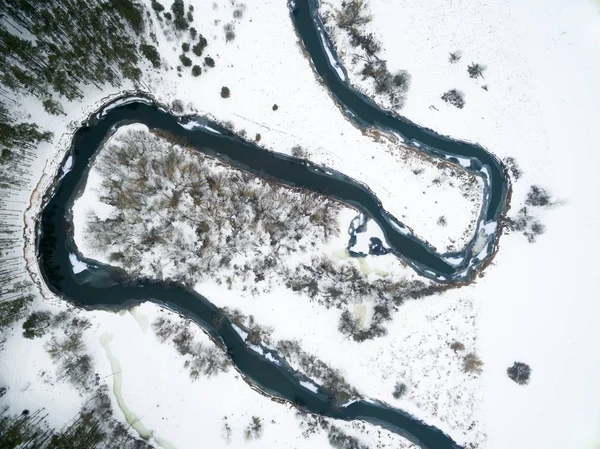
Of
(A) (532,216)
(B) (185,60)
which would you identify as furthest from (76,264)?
(A) (532,216)

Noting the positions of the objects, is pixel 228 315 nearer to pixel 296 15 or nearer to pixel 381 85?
pixel 381 85

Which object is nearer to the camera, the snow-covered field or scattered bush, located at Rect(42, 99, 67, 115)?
scattered bush, located at Rect(42, 99, 67, 115)

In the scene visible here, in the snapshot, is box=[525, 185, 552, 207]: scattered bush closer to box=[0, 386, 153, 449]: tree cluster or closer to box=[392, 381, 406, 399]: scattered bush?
box=[392, 381, 406, 399]: scattered bush

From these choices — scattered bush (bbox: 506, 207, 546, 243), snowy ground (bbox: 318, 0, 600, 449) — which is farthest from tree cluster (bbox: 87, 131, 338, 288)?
scattered bush (bbox: 506, 207, 546, 243)

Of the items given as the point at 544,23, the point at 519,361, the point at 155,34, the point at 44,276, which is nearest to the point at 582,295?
the point at 519,361

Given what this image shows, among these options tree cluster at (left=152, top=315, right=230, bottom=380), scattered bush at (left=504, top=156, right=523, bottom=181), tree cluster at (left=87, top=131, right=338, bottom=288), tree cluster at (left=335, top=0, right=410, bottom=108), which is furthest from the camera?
scattered bush at (left=504, top=156, right=523, bottom=181)
